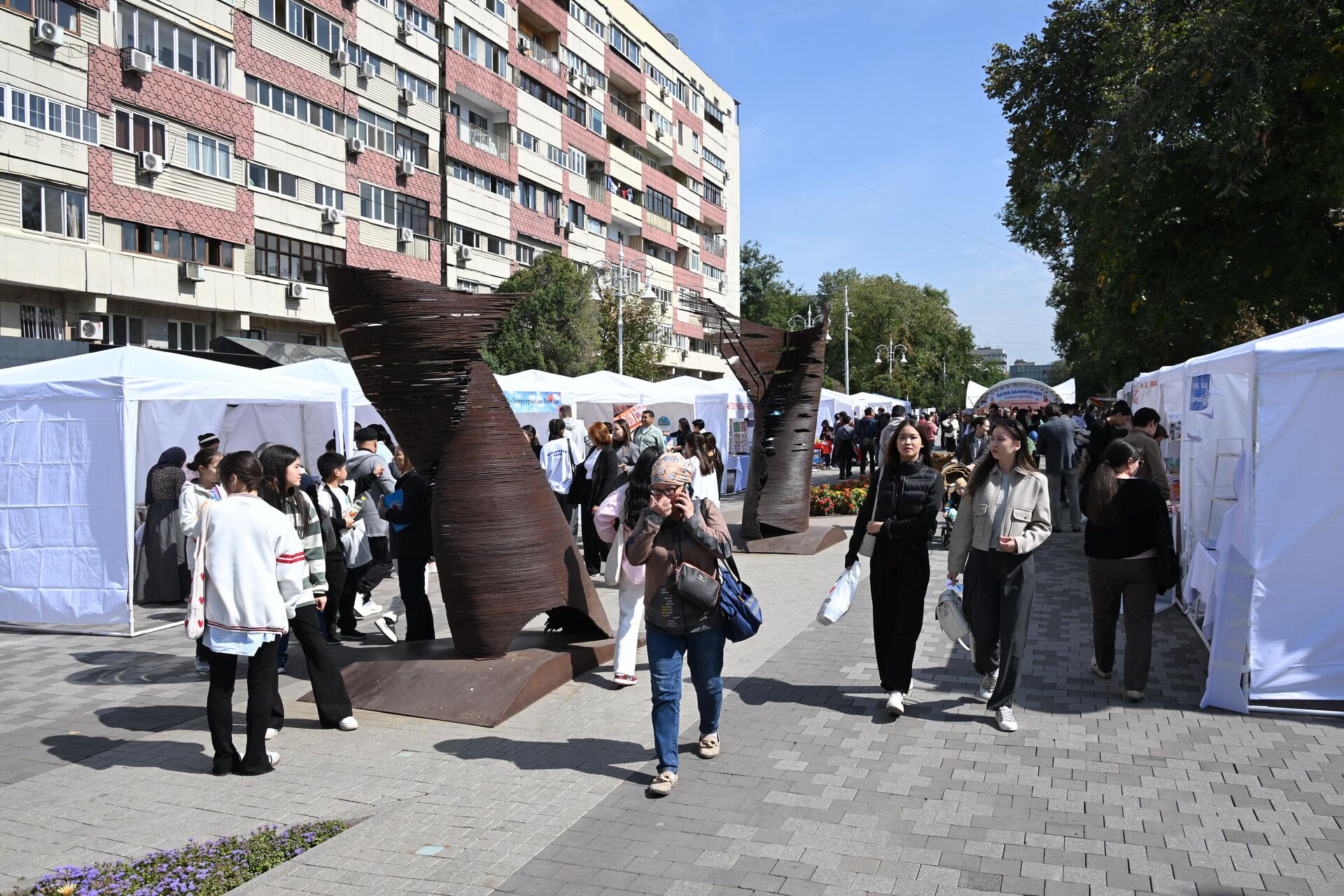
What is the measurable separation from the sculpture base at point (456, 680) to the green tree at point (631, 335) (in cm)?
3376

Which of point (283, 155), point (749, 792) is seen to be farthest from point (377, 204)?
point (749, 792)

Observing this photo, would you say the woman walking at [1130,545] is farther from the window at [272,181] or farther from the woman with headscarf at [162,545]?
the window at [272,181]

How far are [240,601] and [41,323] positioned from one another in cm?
2152

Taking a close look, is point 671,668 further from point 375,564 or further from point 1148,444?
point 1148,444

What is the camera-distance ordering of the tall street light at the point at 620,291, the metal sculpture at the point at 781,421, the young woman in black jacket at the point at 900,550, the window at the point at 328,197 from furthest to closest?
1. the tall street light at the point at 620,291
2. the window at the point at 328,197
3. the metal sculpture at the point at 781,421
4. the young woman in black jacket at the point at 900,550

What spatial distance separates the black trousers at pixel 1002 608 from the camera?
5.77 metres

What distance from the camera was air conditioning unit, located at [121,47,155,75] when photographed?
23.5 m

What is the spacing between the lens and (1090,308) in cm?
2333

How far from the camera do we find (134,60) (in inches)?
926

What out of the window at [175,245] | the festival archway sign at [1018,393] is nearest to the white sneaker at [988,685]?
the window at [175,245]

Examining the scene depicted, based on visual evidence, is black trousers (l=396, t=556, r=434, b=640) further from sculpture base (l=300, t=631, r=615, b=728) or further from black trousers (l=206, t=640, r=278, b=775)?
black trousers (l=206, t=640, r=278, b=775)

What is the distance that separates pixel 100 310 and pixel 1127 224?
2216 cm

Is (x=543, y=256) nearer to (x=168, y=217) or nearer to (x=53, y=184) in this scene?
(x=168, y=217)

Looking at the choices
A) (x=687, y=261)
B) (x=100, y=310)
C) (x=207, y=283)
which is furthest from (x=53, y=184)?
(x=687, y=261)
